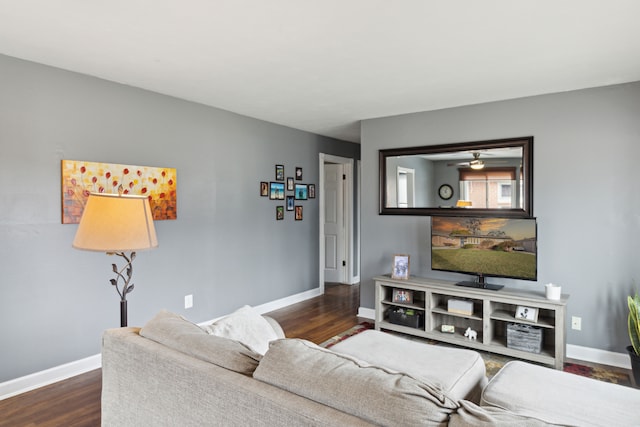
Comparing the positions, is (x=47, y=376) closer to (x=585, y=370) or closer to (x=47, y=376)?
(x=47, y=376)

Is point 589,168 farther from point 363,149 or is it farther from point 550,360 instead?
point 363,149

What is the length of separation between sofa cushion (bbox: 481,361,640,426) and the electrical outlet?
189 centimetres

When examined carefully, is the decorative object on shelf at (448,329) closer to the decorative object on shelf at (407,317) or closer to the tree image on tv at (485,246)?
the decorative object on shelf at (407,317)

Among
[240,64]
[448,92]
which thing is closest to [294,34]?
[240,64]

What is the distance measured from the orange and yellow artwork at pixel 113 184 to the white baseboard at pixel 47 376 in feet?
3.65

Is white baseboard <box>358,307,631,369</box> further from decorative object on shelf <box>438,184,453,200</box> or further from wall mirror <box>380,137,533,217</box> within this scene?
decorative object on shelf <box>438,184,453,200</box>

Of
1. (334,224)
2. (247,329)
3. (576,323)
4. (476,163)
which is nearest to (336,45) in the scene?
(247,329)

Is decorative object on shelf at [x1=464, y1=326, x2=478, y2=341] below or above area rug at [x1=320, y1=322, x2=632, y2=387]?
above

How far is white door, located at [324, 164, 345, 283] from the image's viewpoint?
653 cm

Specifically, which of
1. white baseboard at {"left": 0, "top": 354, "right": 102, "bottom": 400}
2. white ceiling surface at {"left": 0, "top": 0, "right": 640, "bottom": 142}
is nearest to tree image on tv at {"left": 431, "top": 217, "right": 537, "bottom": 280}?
white ceiling surface at {"left": 0, "top": 0, "right": 640, "bottom": 142}

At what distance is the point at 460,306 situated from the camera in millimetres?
3752

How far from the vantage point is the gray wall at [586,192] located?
3303mm

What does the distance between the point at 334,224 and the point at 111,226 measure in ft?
16.0

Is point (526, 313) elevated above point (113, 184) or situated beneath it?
situated beneath
